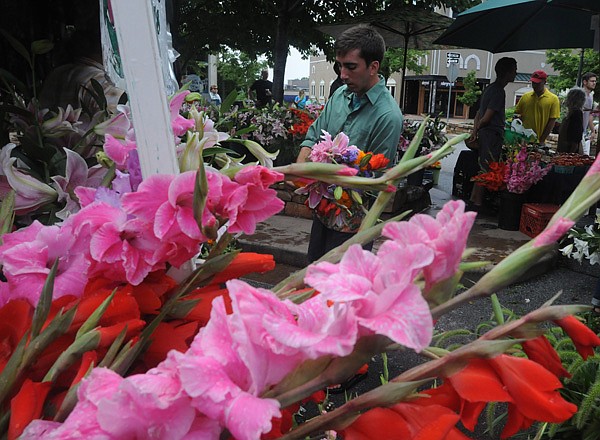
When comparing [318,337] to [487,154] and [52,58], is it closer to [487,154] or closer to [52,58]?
[52,58]

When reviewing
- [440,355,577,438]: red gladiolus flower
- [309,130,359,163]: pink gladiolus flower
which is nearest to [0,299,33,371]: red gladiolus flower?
[440,355,577,438]: red gladiolus flower

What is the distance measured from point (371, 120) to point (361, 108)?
118 millimetres

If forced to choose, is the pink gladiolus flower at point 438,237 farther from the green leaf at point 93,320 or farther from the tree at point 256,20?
the tree at point 256,20

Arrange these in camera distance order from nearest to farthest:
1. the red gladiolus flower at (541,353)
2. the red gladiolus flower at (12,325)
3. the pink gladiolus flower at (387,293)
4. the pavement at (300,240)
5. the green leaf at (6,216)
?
the pink gladiolus flower at (387,293) → the red gladiolus flower at (541,353) → the red gladiolus flower at (12,325) → the green leaf at (6,216) → the pavement at (300,240)

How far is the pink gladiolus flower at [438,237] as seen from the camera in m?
0.46

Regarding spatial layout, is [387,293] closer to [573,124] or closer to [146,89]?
[146,89]

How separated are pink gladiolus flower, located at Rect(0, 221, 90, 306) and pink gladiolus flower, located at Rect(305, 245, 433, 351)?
357mm

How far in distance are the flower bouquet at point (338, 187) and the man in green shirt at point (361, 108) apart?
126 mm

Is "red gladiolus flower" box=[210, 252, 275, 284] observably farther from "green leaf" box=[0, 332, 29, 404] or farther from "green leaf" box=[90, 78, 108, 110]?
"green leaf" box=[90, 78, 108, 110]

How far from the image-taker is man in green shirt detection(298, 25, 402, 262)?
3096 millimetres

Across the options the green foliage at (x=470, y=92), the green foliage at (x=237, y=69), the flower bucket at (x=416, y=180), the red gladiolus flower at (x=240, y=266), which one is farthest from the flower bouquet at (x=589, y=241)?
the green foliage at (x=470, y=92)

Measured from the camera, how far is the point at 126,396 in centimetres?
45

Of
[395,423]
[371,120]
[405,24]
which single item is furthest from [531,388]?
[405,24]

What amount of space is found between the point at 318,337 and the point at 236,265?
0.31 m
